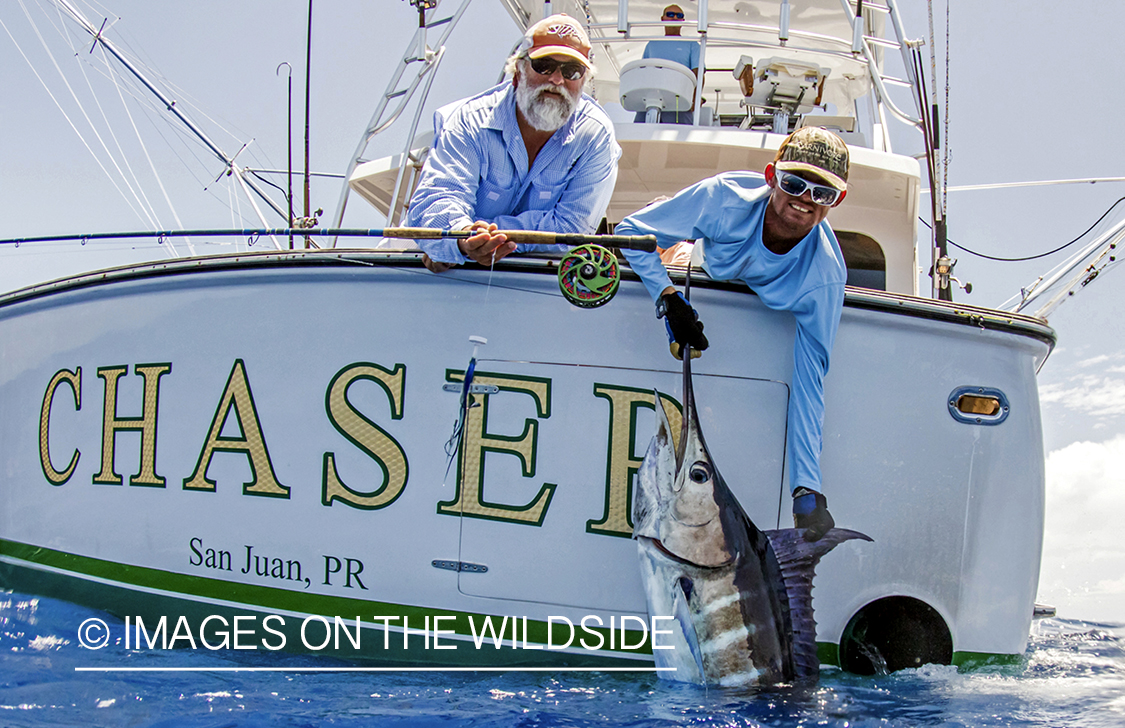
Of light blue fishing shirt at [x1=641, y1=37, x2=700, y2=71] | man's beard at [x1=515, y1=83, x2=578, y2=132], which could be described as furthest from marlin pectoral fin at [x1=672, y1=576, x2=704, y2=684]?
light blue fishing shirt at [x1=641, y1=37, x2=700, y2=71]

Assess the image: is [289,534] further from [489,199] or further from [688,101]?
[688,101]

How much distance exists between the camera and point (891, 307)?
301 cm

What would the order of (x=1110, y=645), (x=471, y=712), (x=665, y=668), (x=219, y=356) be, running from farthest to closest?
(x=1110, y=645) → (x=219, y=356) → (x=665, y=668) → (x=471, y=712)

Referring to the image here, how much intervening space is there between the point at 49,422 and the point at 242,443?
102 centimetres

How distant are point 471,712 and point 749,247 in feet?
5.15

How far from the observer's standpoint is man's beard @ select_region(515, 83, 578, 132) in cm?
317

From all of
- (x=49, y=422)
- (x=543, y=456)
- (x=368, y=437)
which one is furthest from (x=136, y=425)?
(x=543, y=456)

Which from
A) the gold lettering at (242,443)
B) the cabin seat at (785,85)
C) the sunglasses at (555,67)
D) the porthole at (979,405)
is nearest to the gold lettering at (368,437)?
the gold lettering at (242,443)

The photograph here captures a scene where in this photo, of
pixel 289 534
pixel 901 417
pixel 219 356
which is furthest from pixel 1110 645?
pixel 219 356

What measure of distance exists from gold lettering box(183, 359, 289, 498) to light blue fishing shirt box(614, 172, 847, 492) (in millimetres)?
1343

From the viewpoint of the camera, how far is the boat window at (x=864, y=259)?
4.96 metres

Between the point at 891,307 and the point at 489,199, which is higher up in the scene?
the point at 489,199

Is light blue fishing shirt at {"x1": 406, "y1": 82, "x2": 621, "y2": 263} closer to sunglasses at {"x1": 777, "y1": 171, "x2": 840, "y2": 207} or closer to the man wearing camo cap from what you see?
the man wearing camo cap

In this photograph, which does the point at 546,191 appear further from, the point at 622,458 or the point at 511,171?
the point at 622,458
